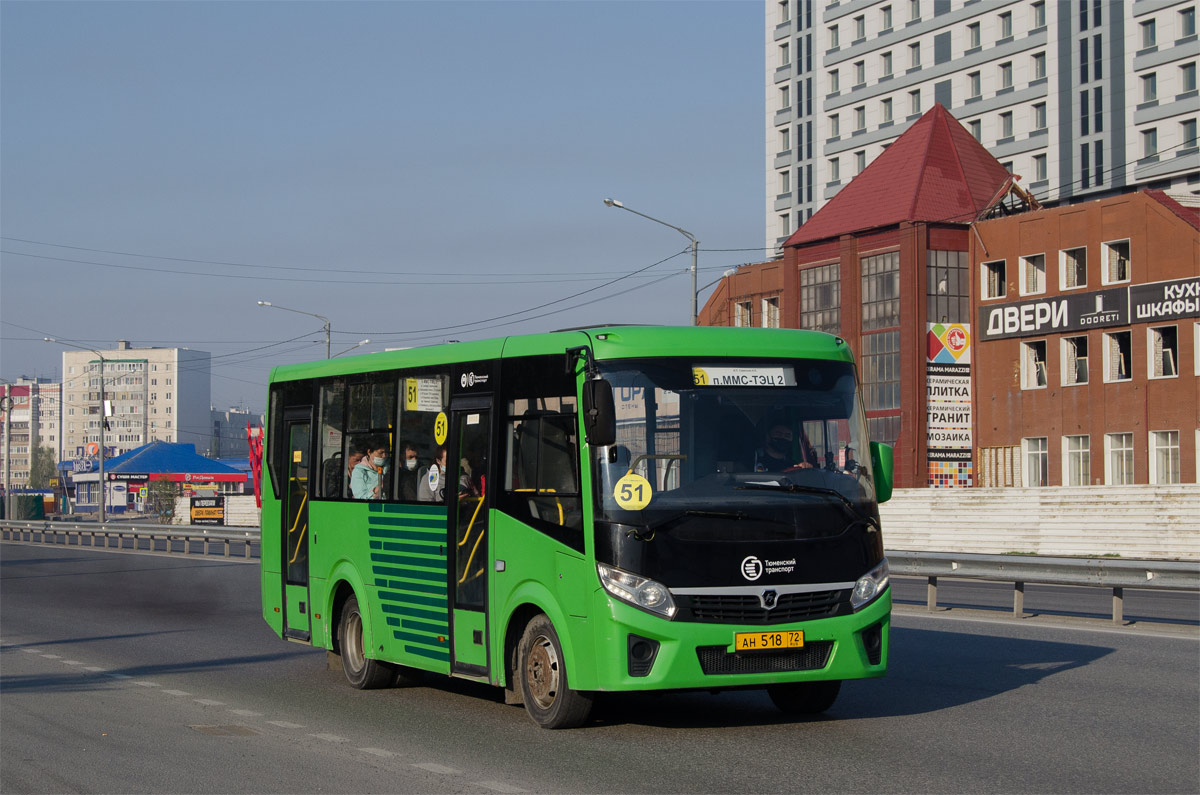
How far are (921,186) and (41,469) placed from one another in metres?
153

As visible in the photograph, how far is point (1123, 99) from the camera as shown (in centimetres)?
7581

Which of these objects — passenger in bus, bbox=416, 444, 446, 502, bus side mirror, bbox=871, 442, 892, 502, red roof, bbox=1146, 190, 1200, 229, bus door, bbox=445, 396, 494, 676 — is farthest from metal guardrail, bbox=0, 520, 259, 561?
red roof, bbox=1146, 190, 1200, 229

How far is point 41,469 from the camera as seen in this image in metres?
179

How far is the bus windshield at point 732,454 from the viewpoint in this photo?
344 inches

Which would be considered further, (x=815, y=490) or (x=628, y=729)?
(x=628, y=729)

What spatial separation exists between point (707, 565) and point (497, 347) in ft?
8.36

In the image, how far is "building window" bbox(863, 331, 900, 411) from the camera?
166 ft

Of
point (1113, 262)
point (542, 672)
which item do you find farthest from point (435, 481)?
point (1113, 262)

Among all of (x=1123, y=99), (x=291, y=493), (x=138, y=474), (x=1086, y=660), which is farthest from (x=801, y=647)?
(x=138, y=474)

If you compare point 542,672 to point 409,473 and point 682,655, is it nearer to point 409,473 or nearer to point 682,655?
point 682,655

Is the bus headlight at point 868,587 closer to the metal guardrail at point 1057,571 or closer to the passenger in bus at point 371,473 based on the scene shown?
the passenger in bus at point 371,473

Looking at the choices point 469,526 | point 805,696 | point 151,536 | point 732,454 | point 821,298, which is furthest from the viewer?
point 821,298

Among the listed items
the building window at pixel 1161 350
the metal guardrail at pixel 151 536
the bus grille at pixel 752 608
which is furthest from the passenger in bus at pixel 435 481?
the building window at pixel 1161 350

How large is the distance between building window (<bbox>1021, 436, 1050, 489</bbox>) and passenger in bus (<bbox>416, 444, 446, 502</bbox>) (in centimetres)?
4148
